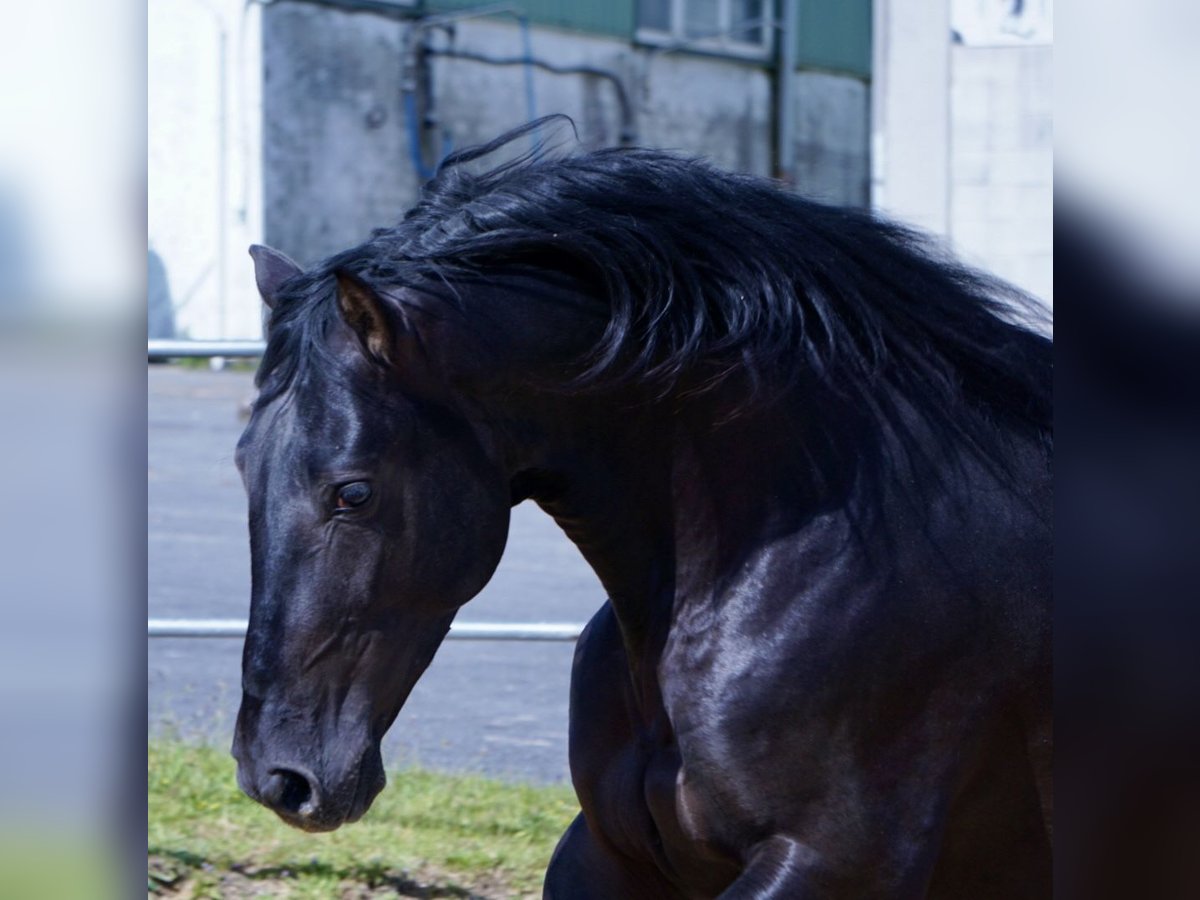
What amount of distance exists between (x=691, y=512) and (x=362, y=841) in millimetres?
2276

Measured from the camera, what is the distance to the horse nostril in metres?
2.09

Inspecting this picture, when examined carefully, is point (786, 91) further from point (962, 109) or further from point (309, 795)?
point (309, 795)

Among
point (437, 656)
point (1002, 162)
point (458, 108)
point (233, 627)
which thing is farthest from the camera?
point (458, 108)

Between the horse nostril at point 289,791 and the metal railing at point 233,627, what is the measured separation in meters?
2.14

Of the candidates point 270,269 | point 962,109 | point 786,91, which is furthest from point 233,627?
point 786,91

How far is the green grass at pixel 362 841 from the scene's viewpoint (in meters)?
3.96

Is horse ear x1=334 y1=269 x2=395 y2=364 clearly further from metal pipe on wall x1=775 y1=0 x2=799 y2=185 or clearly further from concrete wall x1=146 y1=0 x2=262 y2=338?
metal pipe on wall x1=775 y1=0 x2=799 y2=185

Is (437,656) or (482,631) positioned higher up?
(482,631)

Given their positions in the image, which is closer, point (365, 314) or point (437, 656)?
point (365, 314)

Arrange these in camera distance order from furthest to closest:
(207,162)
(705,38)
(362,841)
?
(705,38)
(207,162)
(362,841)

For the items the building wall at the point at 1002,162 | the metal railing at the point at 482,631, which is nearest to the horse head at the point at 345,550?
the metal railing at the point at 482,631

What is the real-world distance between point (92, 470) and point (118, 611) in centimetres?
11

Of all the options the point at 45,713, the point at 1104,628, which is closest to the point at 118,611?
the point at 45,713

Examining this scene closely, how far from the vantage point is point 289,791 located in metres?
2.11
